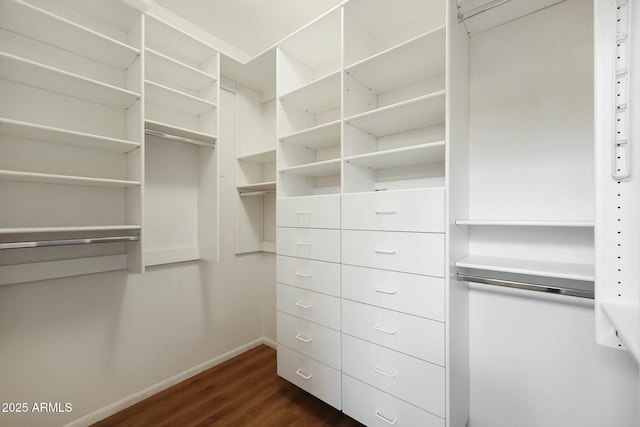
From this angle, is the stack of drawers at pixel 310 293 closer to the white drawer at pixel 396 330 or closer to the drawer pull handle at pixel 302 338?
the drawer pull handle at pixel 302 338

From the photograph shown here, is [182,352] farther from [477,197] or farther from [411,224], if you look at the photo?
[477,197]

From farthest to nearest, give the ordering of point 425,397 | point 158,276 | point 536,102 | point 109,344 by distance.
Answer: point 158,276
point 109,344
point 536,102
point 425,397

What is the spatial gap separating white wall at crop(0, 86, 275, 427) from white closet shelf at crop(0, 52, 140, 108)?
0.92 meters

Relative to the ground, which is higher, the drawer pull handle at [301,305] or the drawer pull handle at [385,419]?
the drawer pull handle at [301,305]

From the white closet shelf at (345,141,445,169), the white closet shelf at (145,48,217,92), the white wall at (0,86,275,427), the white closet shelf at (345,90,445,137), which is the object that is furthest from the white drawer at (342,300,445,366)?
the white closet shelf at (145,48,217,92)

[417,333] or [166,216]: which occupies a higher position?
[166,216]

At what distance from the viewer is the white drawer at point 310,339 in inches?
68.4

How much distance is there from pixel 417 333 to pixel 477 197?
906mm

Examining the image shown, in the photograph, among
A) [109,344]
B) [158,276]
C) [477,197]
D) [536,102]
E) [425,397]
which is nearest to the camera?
[425,397]

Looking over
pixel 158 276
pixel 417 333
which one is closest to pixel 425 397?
pixel 417 333

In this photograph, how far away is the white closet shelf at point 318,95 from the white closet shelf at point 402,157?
597mm

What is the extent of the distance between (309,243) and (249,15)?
1917mm

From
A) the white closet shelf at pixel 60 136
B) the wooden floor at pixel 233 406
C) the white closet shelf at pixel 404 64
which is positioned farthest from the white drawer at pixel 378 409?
the white closet shelf at pixel 60 136

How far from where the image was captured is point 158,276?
215 cm
